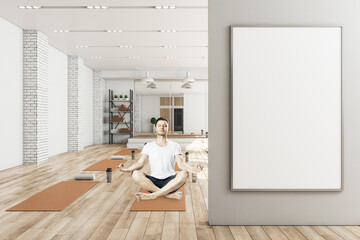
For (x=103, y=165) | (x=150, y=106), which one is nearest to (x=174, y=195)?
(x=103, y=165)

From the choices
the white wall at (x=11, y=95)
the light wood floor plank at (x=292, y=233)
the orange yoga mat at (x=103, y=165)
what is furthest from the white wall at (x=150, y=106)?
the light wood floor plank at (x=292, y=233)

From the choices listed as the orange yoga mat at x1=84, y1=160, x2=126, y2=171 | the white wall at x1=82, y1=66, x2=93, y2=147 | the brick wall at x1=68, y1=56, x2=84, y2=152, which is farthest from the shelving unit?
the orange yoga mat at x1=84, y1=160, x2=126, y2=171

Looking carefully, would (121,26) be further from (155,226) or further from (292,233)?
(292,233)

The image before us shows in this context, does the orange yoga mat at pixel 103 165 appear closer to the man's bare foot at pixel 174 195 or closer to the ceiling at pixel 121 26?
the man's bare foot at pixel 174 195

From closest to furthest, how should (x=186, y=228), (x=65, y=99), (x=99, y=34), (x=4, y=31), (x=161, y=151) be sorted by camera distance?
(x=186, y=228) < (x=161, y=151) < (x=4, y=31) < (x=99, y=34) < (x=65, y=99)

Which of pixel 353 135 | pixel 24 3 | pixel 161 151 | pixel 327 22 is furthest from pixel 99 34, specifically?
pixel 353 135

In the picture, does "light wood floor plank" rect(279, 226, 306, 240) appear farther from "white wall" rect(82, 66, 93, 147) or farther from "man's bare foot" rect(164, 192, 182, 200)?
"white wall" rect(82, 66, 93, 147)

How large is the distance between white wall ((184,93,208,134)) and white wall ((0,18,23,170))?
10214 millimetres

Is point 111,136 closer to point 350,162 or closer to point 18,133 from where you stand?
point 18,133

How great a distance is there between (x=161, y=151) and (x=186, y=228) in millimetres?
1095

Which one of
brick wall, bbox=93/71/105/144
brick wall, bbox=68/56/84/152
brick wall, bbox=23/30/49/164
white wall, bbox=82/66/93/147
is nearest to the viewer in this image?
brick wall, bbox=23/30/49/164

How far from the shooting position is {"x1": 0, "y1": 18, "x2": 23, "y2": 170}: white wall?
539cm

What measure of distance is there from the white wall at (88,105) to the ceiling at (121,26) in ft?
4.74

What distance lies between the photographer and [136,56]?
28.2 ft
